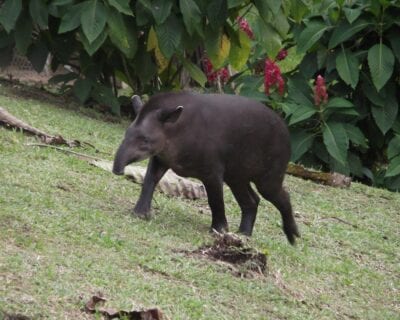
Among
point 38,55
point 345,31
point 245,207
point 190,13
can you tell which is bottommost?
point 245,207

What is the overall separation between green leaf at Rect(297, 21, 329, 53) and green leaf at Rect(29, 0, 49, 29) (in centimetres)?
300

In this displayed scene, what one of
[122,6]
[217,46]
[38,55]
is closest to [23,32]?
[38,55]

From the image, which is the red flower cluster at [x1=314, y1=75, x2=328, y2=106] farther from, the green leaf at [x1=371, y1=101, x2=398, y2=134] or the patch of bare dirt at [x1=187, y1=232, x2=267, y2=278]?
the patch of bare dirt at [x1=187, y1=232, x2=267, y2=278]

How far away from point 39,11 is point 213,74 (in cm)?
304

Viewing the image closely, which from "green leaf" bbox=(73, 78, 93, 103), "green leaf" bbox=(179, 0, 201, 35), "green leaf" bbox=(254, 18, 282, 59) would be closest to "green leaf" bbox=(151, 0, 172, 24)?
"green leaf" bbox=(179, 0, 201, 35)

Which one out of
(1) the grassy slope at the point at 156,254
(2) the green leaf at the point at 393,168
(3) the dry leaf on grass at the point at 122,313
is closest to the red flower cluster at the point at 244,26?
(2) the green leaf at the point at 393,168

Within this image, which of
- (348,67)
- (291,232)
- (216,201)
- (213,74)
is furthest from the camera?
(213,74)

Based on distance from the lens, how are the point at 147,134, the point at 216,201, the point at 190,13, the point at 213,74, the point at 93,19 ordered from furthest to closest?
the point at 213,74 → the point at 190,13 → the point at 93,19 → the point at 216,201 → the point at 147,134

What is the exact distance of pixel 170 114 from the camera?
291 inches

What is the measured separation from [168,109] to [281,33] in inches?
164

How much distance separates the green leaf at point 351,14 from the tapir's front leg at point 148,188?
5034 millimetres

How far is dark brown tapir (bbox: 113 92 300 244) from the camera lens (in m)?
7.41

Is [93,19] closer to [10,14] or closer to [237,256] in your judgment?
[10,14]

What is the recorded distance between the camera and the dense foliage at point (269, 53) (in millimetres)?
11008
